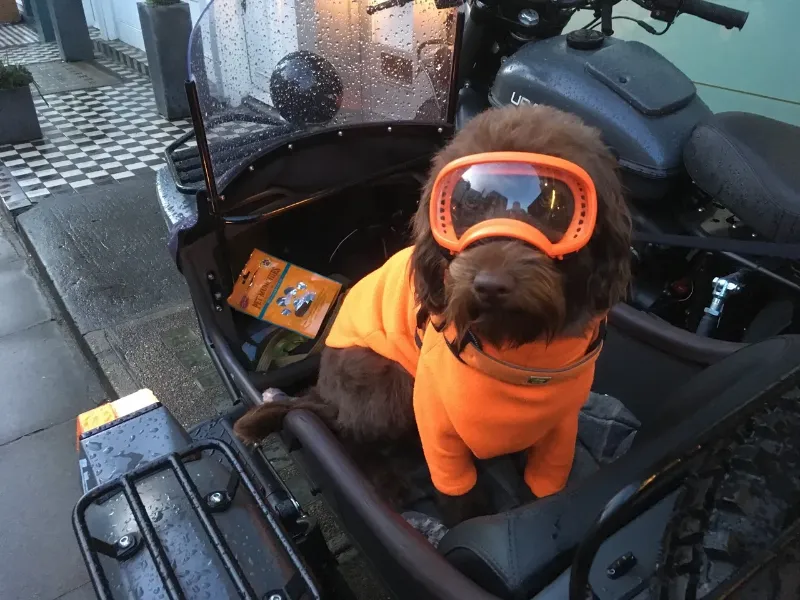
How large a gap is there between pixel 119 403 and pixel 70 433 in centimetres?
131

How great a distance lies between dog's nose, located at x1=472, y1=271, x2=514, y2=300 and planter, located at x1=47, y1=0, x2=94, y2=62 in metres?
9.27

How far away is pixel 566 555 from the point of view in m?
1.02

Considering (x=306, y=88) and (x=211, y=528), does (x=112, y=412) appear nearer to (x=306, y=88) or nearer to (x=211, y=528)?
(x=211, y=528)

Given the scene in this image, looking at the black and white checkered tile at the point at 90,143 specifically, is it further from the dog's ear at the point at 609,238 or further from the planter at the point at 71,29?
the dog's ear at the point at 609,238

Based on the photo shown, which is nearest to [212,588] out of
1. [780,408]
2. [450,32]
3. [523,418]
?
[523,418]

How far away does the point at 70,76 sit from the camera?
8109mm

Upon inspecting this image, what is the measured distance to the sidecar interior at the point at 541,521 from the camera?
3.04ft

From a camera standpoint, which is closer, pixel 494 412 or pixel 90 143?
pixel 494 412

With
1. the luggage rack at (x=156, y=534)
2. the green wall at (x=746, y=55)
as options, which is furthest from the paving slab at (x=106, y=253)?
the green wall at (x=746, y=55)

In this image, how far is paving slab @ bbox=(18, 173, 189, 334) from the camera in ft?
11.4

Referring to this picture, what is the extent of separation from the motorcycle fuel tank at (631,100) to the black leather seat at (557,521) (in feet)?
3.17

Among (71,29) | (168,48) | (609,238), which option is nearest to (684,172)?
(609,238)

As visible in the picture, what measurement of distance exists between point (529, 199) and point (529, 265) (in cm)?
13

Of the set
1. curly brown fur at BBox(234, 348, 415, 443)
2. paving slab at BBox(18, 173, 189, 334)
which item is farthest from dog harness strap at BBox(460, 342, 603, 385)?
paving slab at BBox(18, 173, 189, 334)
